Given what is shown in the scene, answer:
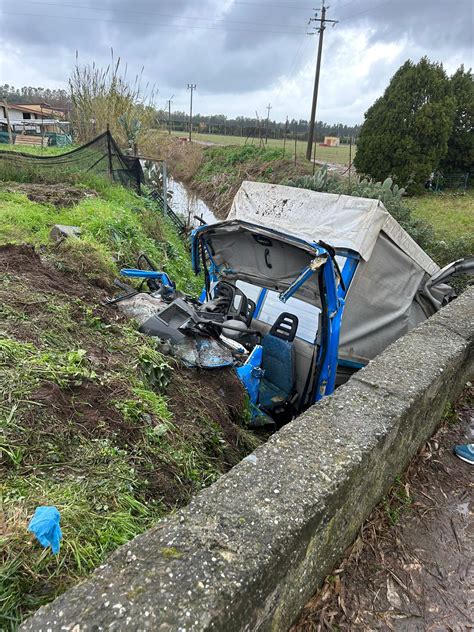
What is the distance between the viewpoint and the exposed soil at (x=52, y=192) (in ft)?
31.1

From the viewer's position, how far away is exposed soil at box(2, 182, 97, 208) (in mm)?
9477

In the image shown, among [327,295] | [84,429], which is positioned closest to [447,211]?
[327,295]

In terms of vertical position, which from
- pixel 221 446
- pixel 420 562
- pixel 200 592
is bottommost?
pixel 221 446

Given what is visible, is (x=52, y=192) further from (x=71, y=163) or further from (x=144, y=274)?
(x=144, y=274)

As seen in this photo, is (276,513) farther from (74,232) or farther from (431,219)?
(431,219)

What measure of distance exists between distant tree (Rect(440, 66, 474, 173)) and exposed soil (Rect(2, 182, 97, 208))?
1559cm

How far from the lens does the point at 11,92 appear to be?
7156 centimetres

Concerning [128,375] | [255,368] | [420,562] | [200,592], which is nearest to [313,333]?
[255,368]

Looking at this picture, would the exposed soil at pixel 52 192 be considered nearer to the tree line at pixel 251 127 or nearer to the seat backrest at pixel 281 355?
the seat backrest at pixel 281 355

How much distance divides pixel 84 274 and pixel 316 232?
9.90 ft

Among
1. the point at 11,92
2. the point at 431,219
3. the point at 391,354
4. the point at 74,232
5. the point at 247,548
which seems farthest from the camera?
the point at 11,92

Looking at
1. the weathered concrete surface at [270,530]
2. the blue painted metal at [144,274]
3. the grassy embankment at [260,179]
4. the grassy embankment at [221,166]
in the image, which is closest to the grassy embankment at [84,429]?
the weathered concrete surface at [270,530]

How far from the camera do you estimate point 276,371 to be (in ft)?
14.6

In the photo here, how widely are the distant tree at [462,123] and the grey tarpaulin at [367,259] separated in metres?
15.7
